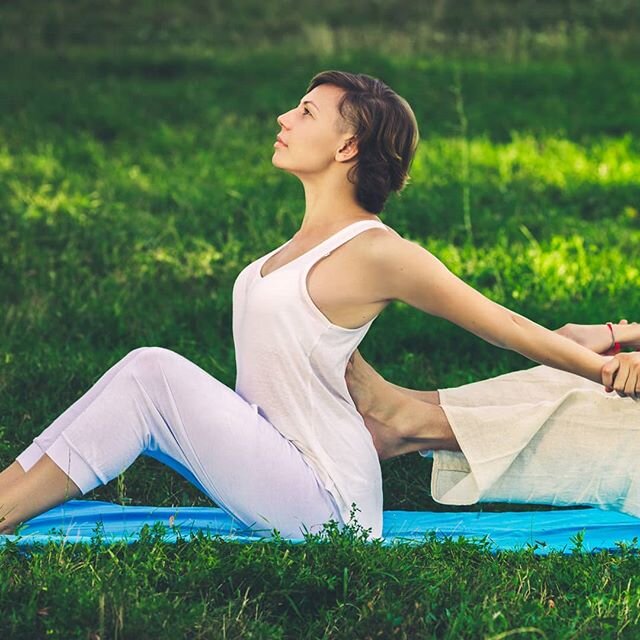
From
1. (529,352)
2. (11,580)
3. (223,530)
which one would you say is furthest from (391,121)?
(11,580)

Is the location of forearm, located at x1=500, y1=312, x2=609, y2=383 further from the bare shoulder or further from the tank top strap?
the tank top strap

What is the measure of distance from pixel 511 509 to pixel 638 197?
3.90m

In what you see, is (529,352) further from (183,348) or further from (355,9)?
(355,9)

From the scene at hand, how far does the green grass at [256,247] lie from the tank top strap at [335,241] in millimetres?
793

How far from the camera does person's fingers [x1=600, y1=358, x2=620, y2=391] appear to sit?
376 cm

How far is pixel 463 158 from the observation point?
28.1 ft

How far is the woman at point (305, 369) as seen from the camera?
3.59 m

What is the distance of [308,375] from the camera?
3711 mm

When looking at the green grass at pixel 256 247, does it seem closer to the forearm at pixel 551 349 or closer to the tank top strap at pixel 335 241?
the forearm at pixel 551 349

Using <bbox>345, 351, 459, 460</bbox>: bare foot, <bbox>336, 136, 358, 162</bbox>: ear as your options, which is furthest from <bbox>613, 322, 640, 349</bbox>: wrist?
<bbox>336, 136, 358, 162</bbox>: ear

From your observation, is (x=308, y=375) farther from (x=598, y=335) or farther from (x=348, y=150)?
(x=598, y=335)

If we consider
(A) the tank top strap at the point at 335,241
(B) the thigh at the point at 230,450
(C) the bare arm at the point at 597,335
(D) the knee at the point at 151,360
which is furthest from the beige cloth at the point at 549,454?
(D) the knee at the point at 151,360

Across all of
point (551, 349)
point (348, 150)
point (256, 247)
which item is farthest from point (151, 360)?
point (256, 247)

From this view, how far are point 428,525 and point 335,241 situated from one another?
107cm
